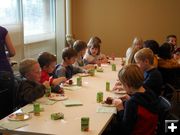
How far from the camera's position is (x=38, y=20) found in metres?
6.66

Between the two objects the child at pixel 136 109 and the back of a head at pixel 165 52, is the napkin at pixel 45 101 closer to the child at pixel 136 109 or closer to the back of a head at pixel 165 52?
the child at pixel 136 109

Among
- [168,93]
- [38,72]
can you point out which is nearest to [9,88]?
[38,72]

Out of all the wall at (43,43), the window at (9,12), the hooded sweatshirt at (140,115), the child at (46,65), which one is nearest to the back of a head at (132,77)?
the hooded sweatshirt at (140,115)

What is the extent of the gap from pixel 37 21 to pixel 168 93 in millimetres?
3542

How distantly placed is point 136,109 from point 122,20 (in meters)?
5.54

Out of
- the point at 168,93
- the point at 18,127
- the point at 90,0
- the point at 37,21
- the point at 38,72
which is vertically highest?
the point at 90,0

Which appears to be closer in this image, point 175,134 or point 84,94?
point 175,134

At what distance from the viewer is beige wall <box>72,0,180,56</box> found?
296 inches

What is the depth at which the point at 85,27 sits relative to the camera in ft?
26.2

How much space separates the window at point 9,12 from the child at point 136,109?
313 centimetres

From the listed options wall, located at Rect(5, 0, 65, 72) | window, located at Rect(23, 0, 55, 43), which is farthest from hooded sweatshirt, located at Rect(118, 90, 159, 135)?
window, located at Rect(23, 0, 55, 43)

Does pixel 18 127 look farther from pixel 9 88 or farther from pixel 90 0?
pixel 90 0

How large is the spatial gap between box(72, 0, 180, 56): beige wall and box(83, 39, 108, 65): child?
228 cm

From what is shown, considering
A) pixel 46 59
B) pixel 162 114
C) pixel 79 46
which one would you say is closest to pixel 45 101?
pixel 46 59
